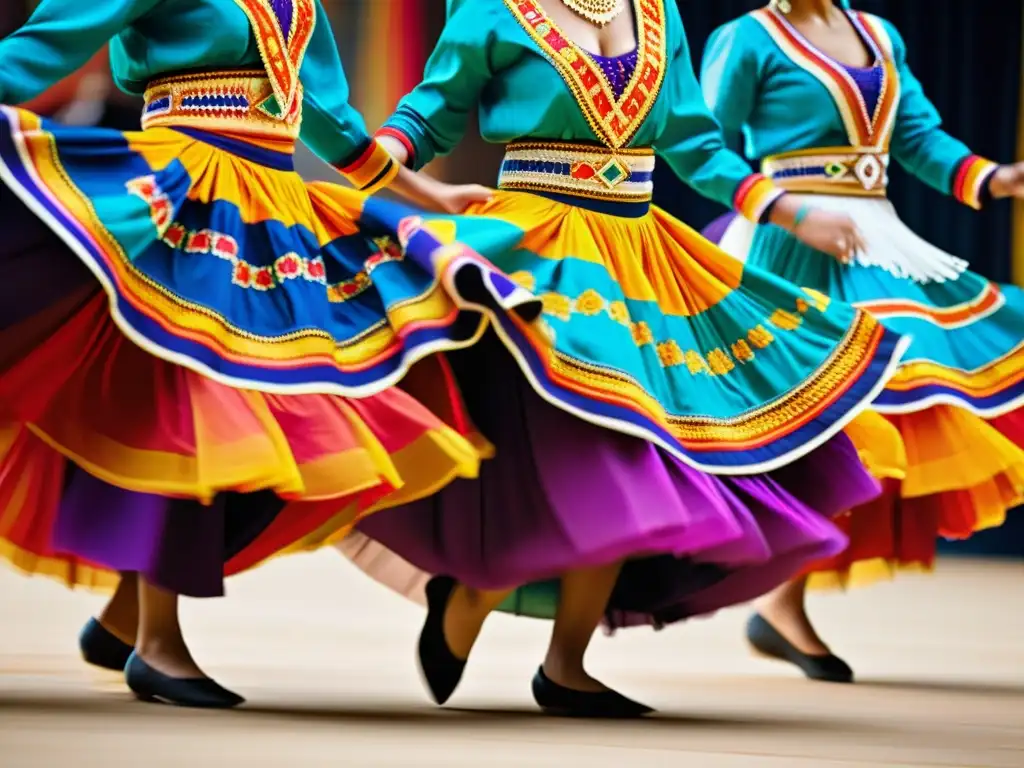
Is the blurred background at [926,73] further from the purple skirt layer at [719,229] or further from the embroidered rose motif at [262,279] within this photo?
the embroidered rose motif at [262,279]

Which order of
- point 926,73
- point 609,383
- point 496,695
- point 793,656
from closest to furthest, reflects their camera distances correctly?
point 609,383 < point 496,695 < point 793,656 < point 926,73

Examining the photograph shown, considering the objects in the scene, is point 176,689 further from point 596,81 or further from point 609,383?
point 596,81

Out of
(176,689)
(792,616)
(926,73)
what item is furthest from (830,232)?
(926,73)

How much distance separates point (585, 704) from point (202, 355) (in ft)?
2.53

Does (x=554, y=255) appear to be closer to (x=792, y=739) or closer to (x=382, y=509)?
(x=382, y=509)

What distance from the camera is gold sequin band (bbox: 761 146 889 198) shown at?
357 centimetres

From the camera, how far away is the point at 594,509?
259 centimetres

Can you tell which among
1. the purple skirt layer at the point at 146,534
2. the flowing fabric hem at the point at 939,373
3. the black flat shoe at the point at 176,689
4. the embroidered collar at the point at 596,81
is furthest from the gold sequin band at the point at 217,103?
the flowing fabric hem at the point at 939,373

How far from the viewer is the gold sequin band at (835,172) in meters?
3.57

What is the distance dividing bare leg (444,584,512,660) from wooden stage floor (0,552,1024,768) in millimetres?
95

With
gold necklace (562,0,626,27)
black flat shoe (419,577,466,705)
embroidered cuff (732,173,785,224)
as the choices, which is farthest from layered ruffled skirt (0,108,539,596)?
embroidered cuff (732,173,785,224)

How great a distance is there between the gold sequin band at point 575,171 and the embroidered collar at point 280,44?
35 cm

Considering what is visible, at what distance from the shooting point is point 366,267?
104 inches

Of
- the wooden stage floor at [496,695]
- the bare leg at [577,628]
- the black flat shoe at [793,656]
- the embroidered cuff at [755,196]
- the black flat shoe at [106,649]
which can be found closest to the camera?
the wooden stage floor at [496,695]
